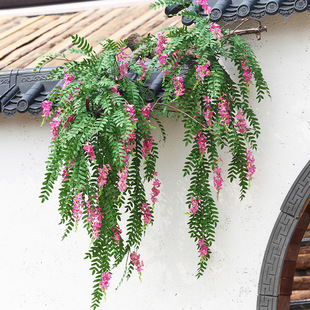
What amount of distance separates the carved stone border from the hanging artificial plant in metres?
0.31

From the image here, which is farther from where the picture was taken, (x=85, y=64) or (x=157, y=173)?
(x=157, y=173)

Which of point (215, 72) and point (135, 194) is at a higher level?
point (215, 72)

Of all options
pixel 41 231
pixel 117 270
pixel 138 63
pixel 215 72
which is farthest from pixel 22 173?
pixel 215 72

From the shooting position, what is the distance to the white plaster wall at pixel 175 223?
14.8ft

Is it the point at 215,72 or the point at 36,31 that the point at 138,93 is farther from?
the point at 36,31

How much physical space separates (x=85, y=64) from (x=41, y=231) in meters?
1.41

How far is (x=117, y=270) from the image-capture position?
190 inches

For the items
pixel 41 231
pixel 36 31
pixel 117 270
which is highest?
pixel 36 31

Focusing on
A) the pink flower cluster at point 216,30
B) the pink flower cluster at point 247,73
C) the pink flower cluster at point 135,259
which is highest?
the pink flower cluster at point 216,30

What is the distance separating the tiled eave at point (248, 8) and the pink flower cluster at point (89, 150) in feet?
3.44

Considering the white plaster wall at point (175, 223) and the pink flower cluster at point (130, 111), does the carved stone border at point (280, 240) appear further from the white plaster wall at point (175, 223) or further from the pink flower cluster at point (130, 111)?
the pink flower cluster at point (130, 111)

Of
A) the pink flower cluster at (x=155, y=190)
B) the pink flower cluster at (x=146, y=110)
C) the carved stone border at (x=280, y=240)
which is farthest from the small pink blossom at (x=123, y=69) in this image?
the carved stone border at (x=280, y=240)

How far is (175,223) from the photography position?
4.74 m

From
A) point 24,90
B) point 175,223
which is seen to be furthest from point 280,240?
point 24,90
